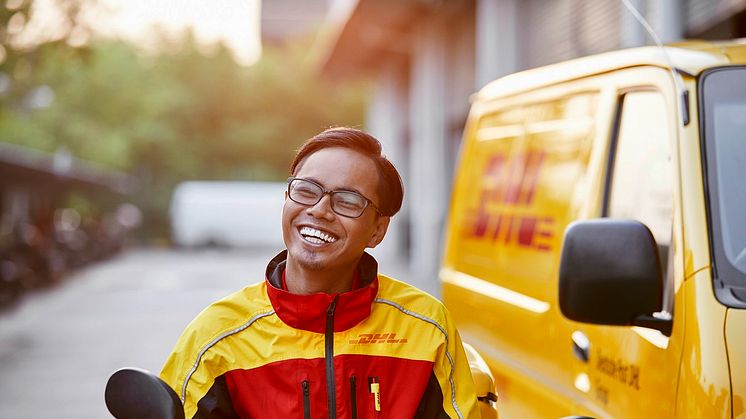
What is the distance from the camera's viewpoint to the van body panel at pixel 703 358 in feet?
8.71

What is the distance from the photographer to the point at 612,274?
2975mm

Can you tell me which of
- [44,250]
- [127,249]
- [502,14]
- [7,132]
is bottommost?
[127,249]

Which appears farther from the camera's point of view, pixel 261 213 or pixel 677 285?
pixel 261 213

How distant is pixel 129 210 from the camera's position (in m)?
47.4

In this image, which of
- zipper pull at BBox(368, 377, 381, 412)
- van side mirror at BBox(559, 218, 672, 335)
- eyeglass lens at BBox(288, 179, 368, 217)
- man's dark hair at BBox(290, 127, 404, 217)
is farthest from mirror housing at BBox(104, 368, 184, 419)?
van side mirror at BBox(559, 218, 672, 335)

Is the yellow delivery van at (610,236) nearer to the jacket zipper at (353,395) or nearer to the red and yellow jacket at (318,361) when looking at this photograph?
the red and yellow jacket at (318,361)

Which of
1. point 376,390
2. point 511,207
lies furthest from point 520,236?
point 376,390

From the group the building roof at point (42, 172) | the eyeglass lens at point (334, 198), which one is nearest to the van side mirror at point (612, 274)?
the eyeglass lens at point (334, 198)

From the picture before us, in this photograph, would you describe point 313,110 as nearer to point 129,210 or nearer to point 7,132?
point 129,210

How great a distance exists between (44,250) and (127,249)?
2049 centimetres

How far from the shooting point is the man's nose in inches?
109

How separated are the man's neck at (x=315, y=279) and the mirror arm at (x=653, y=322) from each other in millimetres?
757

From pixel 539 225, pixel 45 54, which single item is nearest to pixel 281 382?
pixel 539 225

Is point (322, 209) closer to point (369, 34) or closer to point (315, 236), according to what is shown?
point (315, 236)
